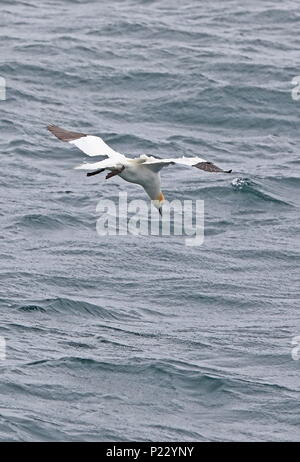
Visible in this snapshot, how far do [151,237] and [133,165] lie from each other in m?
8.63

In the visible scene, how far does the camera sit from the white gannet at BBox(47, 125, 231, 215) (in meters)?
23.6

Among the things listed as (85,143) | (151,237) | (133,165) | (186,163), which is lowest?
(186,163)

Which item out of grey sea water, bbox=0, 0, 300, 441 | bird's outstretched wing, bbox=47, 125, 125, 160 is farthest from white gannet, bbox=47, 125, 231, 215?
grey sea water, bbox=0, 0, 300, 441

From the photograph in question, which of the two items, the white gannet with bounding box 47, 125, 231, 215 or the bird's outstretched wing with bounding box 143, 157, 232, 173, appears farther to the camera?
the white gannet with bounding box 47, 125, 231, 215

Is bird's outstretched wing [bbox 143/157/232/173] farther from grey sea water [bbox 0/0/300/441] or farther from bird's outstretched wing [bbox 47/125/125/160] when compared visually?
grey sea water [bbox 0/0/300/441]

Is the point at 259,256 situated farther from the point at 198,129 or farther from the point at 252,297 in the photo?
the point at 198,129

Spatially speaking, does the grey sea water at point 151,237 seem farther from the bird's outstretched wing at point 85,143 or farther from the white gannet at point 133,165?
the bird's outstretched wing at point 85,143

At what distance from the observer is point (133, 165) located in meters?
24.2

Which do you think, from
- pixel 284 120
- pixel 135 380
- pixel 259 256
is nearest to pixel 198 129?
pixel 284 120

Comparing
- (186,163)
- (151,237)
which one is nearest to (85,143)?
(186,163)

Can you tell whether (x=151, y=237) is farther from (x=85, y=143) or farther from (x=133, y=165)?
(x=133, y=165)

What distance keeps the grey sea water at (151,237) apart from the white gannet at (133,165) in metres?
3.22

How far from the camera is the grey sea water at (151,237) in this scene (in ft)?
83.3

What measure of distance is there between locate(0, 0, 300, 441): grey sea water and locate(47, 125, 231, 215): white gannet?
10.6 feet
